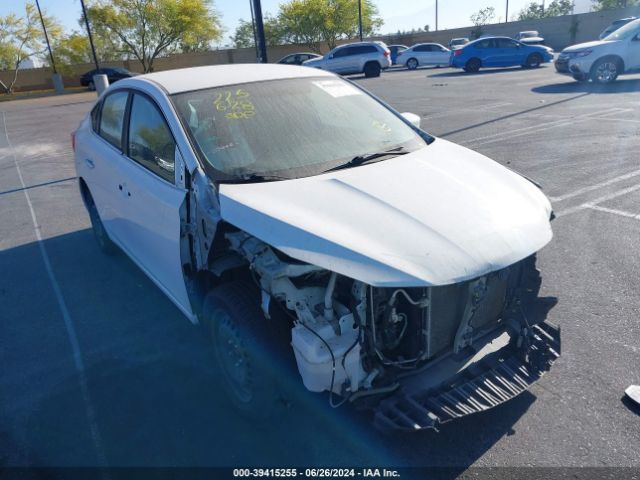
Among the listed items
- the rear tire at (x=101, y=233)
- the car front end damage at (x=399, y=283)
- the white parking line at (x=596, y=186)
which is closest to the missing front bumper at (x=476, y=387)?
the car front end damage at (x=399, y=283)

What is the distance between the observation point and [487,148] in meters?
8.54

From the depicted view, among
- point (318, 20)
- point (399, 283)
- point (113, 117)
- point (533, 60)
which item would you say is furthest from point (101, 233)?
point (318, 20)

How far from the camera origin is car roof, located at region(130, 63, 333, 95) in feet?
11.4

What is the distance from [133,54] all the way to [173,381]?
50.9m

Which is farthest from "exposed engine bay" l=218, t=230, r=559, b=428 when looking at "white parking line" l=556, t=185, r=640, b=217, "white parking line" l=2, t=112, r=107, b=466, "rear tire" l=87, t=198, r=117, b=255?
"white parking line" l=556, t=185, r=640, b=217

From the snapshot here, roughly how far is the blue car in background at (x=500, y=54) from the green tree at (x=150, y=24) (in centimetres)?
3125

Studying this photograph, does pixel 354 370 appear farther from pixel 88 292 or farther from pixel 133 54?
pixel 133 54

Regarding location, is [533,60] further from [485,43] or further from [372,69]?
[372,69]

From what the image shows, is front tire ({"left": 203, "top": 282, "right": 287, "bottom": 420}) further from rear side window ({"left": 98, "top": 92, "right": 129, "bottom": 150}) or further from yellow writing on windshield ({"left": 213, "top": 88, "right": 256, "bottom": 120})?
rear side window ({"left": 98, "top": 92, "right": 129, "bottom": 150})

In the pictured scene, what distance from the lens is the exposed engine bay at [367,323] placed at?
233cm

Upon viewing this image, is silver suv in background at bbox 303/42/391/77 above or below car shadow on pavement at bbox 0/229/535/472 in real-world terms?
above

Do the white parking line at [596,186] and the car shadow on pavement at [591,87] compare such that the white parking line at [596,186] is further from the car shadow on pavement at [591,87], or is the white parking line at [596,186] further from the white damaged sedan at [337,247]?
the car shadow on pavement at [591,87]

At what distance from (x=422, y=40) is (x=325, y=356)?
A: 57857mm

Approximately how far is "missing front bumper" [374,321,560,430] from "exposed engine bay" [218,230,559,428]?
0.7 inches
